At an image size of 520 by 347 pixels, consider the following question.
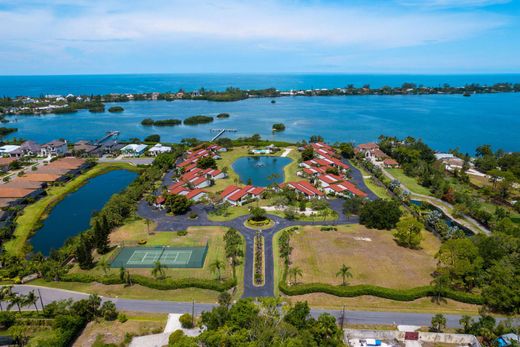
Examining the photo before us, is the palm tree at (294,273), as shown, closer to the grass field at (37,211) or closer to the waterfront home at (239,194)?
the waterfront home at (239,194)

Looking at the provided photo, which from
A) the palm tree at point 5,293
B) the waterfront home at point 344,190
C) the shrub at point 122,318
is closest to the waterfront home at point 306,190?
the waterfront home at point 344,190

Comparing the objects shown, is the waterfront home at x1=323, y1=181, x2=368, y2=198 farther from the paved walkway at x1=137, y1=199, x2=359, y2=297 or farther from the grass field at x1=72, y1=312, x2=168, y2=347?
the grass field at x1=72, y1=312, x2=168, y2=347

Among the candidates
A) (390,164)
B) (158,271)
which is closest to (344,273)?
(158,271)

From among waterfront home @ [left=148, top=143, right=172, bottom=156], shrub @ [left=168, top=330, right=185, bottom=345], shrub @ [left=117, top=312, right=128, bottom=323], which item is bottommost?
shrub @ [left=117, top=312, right=128, bottom=323]

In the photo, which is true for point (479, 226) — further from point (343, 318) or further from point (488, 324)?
point (343, 318)

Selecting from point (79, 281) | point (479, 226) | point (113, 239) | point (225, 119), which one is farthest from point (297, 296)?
point (225, 119)

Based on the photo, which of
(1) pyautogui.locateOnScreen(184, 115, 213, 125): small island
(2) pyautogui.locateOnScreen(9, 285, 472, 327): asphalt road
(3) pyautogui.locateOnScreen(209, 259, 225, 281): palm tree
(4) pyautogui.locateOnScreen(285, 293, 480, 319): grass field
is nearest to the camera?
(2) pyautogui.locateOnScreen(9, 285, 472, 327): asphalt road

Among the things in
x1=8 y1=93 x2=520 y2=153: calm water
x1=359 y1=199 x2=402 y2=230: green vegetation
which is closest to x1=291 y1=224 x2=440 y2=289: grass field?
x1=359 y1=199 x2=402 y2=230: green vegetation
